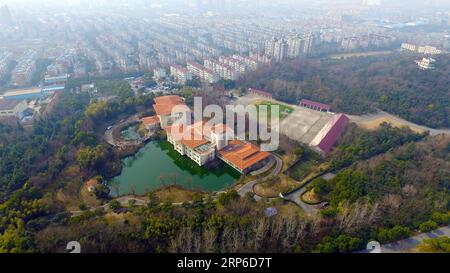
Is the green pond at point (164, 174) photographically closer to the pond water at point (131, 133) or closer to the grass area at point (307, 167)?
the pond water at point (131, 133)

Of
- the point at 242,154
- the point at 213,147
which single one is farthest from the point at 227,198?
the point at 213,147

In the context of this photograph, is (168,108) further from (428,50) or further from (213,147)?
(428,50)

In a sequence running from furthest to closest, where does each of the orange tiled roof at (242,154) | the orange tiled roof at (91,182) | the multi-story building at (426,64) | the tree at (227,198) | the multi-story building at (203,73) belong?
the multi-story building at (203,73) → the multi-story building at (426,64) → the orange tiled roof at (242,154) → the orange tiled roof at (91,182) → the tree at (227,198)

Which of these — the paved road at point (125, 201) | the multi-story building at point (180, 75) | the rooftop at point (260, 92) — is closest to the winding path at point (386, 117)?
the rooftop at point (260, 92)

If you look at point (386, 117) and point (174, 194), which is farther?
point (386, 117)

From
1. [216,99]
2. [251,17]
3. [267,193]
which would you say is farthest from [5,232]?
[251,17]

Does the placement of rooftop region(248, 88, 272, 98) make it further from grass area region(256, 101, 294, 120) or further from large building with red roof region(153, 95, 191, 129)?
large building with red roof region(153, 95, 191, 129)
